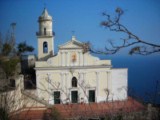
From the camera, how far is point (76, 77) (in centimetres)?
1714

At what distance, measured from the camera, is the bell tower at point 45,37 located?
18.8 metres

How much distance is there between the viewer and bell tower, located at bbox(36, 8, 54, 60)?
1878 centimetres

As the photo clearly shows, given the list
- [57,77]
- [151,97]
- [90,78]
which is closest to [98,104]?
[90,78]

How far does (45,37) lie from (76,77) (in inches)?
145

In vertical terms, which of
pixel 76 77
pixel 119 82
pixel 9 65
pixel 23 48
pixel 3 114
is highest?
pixel 23 48

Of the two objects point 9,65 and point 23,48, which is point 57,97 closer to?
point 9,65

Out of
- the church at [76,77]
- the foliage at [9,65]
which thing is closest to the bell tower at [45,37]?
the church at [76,77]

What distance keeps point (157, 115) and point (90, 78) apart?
43.7 feet

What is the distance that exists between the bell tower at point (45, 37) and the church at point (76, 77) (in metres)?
2.04

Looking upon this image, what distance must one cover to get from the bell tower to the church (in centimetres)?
204

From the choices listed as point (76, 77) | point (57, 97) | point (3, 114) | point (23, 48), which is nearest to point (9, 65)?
point (57, 97)

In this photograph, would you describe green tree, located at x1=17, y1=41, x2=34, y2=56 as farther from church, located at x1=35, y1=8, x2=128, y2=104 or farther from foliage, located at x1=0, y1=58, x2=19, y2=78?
foliage, located at x1=0, y1=58, x2=19, y2=78

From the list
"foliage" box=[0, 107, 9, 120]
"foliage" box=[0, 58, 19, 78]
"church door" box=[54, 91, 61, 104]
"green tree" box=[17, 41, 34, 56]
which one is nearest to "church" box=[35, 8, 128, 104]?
"church door" box=[54, 91, 61, 104]

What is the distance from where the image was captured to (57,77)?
1698 cm
